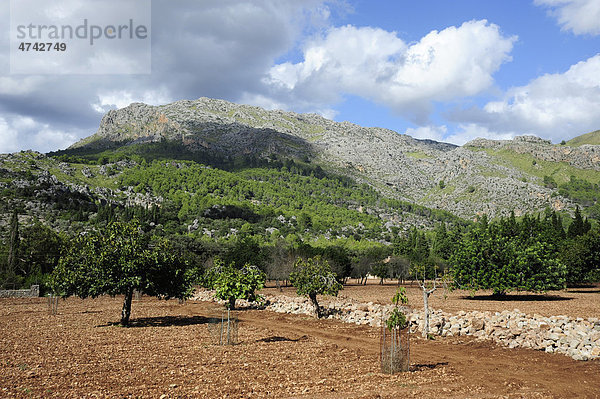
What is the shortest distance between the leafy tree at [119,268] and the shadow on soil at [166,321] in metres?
1.60

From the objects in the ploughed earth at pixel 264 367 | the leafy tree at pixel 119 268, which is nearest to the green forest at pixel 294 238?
the leafy tree at pixel 119 268

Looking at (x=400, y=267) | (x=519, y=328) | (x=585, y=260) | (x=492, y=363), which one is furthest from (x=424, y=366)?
(x=400, y=267)

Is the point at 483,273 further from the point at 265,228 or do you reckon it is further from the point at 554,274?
the point at 265,228

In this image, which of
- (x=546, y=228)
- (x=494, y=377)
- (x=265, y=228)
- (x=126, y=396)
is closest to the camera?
(x=126, y=396)

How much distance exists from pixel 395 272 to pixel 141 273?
82.3 m

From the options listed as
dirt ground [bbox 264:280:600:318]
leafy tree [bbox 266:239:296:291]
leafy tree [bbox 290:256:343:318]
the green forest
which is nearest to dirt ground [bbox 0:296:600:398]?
the green forest

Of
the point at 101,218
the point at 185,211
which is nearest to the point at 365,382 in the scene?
the point at 101,218

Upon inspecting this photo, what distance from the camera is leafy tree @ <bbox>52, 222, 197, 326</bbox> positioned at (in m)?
23.4

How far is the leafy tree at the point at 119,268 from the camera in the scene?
23.4 metres

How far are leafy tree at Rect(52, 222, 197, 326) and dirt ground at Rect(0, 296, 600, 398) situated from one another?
8.43 feet

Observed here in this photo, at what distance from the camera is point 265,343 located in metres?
20.3

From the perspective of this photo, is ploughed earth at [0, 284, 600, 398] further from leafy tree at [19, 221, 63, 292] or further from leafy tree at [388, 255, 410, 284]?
leafy tree at [388, 255, 410, 284]

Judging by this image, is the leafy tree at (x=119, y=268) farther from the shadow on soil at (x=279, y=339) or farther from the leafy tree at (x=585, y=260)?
the leafy tree at (x=585, y=260)

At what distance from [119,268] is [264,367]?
13262mm
